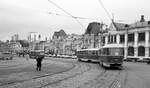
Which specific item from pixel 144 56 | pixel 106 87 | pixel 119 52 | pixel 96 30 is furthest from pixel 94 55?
pixel 96 30

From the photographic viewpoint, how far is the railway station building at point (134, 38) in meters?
52.0

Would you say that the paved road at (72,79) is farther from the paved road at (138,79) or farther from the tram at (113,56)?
the tram at (113,56)

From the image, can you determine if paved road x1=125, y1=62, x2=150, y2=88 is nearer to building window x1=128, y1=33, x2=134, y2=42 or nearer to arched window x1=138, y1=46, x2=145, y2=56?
arched window x1=138, y1=46, x2=145, y2=56

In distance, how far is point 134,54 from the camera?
180ft

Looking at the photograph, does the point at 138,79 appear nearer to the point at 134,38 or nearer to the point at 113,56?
the point at 113,56

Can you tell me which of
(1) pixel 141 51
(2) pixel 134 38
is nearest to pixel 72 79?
(1) pixel 141 51

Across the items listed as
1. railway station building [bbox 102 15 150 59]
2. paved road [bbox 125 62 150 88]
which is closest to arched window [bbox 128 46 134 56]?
railway station building [bbox 102 15 150 59]

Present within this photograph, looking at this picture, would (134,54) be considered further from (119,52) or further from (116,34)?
(119,52)

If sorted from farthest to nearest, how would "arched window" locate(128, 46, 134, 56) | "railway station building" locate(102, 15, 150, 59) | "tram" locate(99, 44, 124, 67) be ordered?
"arched window" locate(128, 46, 134, 56) → "railway station building" locate(102, 15, 150, 59) → "tram" locate(99, 44, 124, 67)

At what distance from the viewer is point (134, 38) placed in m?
55.8

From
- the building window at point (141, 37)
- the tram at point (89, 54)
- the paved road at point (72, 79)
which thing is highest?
the building window at point (141, 37)

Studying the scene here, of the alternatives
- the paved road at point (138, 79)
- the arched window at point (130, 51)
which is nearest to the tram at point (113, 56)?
the paved road at point (138, 79)

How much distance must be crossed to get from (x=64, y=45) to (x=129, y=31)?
51.3 meters

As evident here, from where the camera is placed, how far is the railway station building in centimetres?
5203
